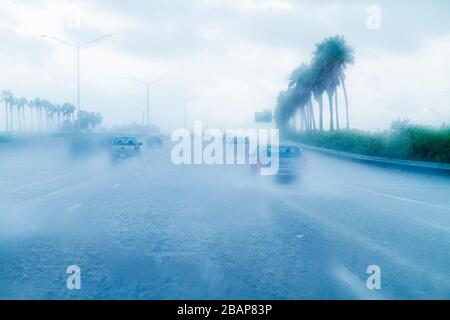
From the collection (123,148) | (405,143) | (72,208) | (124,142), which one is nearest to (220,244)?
(72,208)

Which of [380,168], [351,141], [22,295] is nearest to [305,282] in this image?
[22,295]

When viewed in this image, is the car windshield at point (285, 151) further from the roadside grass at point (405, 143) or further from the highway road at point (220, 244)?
the roadside grass at point (405, 143)

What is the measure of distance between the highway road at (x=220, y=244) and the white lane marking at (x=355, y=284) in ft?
0.05

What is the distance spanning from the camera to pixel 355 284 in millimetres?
6098

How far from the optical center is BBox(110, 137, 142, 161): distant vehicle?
118 feet

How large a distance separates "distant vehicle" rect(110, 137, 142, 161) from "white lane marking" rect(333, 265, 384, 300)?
30.7m

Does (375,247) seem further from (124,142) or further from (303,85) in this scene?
(303,85)

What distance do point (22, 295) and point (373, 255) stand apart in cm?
523

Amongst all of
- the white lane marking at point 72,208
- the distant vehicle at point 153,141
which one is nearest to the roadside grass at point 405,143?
the white lane marking at point 72,208

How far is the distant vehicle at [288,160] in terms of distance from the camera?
815 inches

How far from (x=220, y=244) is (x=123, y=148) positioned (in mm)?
28983

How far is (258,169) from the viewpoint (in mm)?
21297

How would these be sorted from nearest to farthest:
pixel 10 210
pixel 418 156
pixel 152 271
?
pixel 152 271
pixel 10 210
pixel 418 156
